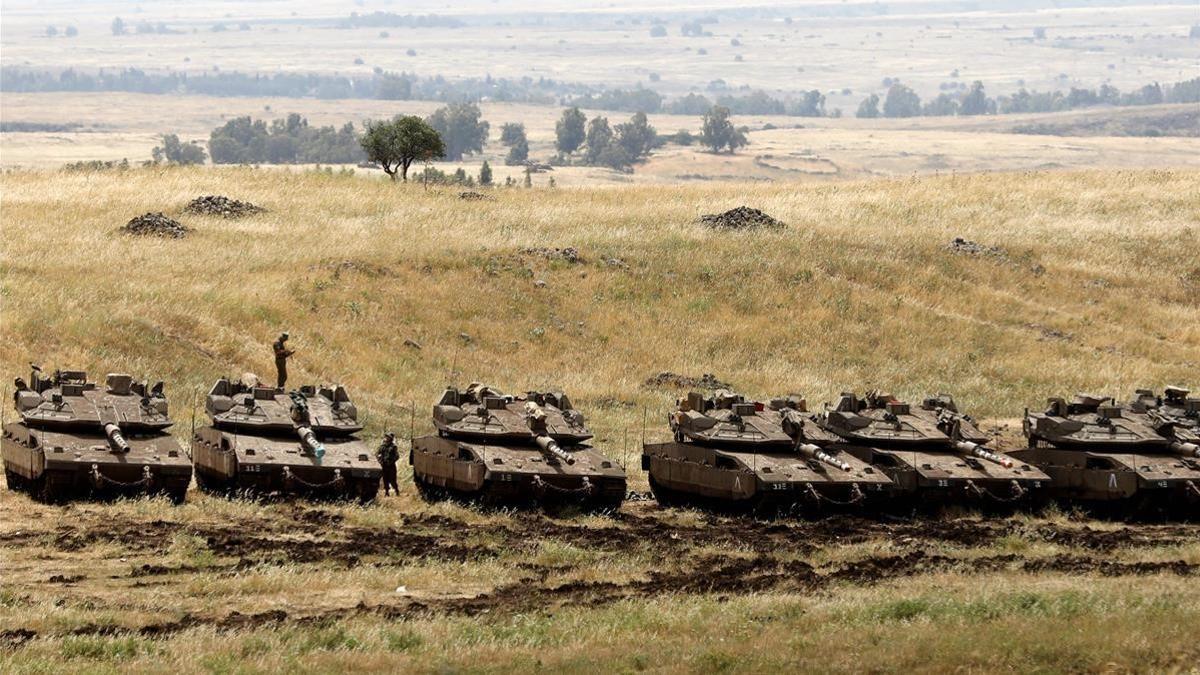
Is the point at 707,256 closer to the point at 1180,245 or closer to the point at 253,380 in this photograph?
the point at 1180,245

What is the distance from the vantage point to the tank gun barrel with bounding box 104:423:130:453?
3297cm

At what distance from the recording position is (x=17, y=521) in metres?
31.4

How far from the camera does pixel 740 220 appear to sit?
231 feet

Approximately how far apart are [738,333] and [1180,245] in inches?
861

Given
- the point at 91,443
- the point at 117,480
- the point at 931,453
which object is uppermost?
the point at 91,443

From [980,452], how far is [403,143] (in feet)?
163

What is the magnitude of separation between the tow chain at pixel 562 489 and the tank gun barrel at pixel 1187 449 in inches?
451

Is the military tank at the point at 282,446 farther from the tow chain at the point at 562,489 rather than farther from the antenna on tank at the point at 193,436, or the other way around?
the tow chain at the point at 562,489

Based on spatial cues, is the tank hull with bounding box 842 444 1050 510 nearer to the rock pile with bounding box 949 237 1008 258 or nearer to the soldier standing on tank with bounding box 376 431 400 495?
the soldier standing on tank with bounding box 376 431 400 495

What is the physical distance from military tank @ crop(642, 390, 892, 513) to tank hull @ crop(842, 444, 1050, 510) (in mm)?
640

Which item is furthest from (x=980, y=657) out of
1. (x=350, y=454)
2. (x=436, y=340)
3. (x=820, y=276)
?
(x=820, y=276)

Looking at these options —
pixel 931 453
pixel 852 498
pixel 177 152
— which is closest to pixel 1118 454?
pixel 931 453

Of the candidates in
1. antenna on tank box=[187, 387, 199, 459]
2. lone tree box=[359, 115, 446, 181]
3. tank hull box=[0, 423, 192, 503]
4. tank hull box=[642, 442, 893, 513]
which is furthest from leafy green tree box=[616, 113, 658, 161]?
tank hull box=[0, 423, 192, 503]

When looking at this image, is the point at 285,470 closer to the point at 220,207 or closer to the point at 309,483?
the point at 309,483
